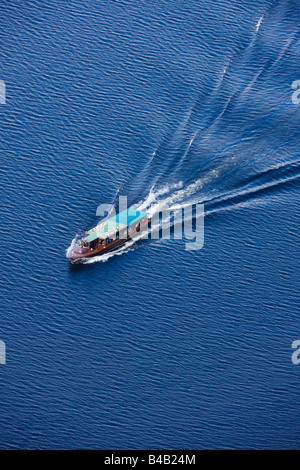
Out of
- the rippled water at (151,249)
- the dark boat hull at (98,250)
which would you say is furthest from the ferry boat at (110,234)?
the rippled water at (151,249)

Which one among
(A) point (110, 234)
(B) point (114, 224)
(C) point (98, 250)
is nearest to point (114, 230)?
(A) point (110, 234)

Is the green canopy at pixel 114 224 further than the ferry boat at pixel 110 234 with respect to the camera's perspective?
Yes

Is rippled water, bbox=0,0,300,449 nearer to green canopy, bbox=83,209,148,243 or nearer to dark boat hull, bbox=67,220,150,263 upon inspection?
dark boat hull, bbox=67,220,150,263

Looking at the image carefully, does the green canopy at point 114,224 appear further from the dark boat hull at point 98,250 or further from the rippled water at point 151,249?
the rippled water at point 151,249

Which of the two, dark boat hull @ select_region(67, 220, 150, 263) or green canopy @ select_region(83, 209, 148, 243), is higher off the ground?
green canopy @ select_region(83, 209, 148, 243)

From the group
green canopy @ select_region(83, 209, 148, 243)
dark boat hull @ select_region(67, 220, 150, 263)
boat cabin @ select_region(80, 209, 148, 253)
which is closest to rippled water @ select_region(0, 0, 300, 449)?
dark boat hull @ select_region(67, 220, 150, 263)
